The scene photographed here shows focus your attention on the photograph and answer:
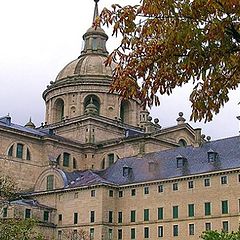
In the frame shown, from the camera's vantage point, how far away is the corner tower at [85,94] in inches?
3250

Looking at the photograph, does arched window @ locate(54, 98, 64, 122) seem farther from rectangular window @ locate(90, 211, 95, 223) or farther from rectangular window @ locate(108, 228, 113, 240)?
rectangular window @ locate(108, 228, 113, 240)

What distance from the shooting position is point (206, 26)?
378 inches

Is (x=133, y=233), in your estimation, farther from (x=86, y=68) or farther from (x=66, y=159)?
(x=86, y=68)

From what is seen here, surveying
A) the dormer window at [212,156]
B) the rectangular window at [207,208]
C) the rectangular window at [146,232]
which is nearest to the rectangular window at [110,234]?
the rectangular window at [146,232]

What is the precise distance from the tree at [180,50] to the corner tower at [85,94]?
68.7 metres

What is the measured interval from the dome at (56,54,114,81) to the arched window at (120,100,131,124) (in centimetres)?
481

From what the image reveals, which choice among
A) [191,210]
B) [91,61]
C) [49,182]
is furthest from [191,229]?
[91,61]

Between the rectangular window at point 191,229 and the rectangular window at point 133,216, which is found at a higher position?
the rectangular window at point 133,216

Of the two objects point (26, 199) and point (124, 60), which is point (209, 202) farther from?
point (124, 60)

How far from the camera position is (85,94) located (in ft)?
271

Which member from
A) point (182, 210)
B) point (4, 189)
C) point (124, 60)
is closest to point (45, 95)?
point (182, 210)

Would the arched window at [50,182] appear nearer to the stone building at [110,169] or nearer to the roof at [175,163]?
the stone building at [110,169]

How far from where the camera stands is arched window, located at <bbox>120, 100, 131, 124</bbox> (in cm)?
8450

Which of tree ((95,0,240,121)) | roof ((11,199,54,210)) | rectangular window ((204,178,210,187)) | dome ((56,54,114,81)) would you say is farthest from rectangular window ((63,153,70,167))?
tree ((95,0,240,121))
